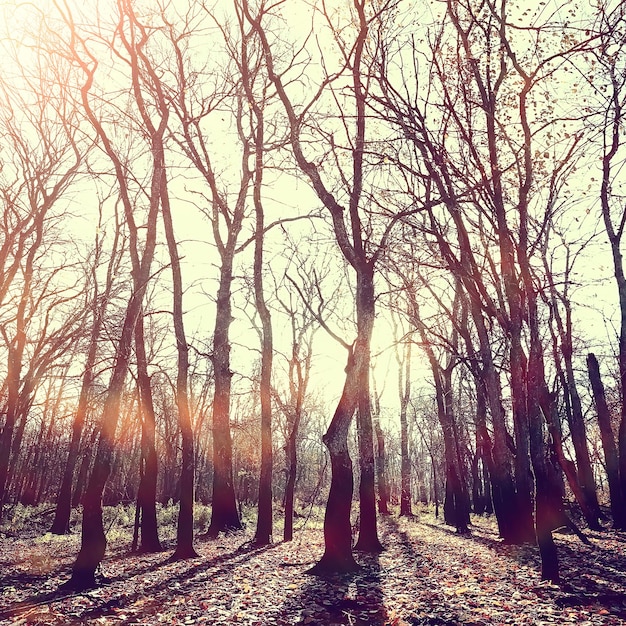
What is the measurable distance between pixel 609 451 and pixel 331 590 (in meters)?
11.4

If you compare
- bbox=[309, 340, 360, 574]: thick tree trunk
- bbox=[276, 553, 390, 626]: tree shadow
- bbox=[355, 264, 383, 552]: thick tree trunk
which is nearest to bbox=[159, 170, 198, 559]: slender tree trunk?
bbox=[309, 340, 360, 574]: thick tree trunk

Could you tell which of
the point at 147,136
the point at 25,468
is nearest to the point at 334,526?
the point at 147,136

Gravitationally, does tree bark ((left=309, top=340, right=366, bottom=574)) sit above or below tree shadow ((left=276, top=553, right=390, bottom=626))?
above

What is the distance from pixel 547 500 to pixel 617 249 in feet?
29.3

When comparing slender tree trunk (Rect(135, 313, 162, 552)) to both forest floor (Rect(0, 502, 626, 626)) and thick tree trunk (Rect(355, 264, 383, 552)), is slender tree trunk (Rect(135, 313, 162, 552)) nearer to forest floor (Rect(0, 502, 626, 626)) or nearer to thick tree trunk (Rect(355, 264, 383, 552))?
forest floor (Rect(0, 502, 626, 626))

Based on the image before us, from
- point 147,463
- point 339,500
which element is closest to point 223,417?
point 147,463

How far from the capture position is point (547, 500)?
6762 mm

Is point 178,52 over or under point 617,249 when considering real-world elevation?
over

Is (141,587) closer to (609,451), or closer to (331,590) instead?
(331,590)

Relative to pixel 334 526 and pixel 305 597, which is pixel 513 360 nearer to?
pixel 334 526

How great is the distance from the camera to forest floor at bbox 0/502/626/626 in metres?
5.73

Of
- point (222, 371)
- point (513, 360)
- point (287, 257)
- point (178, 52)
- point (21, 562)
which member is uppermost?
point (178, 52)

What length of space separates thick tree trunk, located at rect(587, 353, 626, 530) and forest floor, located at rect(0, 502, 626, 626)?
234cm

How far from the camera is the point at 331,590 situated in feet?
22.7
